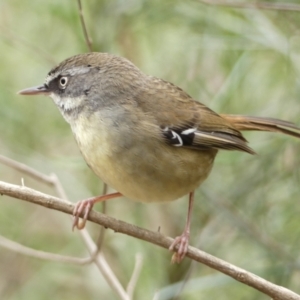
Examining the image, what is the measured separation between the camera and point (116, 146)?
148 inches

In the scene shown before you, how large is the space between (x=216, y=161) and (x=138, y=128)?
1.28 metres

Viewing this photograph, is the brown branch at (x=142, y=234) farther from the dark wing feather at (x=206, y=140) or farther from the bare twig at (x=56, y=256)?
the dark wing feather at (x=206, y=140)

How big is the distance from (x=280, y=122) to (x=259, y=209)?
38.7 inches

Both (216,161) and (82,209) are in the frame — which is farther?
(216,161)

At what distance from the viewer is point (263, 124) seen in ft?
14.6

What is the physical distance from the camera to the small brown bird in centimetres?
379

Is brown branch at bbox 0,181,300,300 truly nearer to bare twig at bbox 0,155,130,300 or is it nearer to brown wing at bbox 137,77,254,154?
bare twig at bbox 0,155,130,300

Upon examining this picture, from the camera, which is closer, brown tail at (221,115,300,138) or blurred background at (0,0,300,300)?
brown tail at (221,115,300,138)

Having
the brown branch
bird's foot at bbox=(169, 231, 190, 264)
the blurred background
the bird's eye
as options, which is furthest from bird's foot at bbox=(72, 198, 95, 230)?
the blurred background

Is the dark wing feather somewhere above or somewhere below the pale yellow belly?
above

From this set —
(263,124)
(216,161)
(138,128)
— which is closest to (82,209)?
(138,128)

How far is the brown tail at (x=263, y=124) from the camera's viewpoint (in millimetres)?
4320

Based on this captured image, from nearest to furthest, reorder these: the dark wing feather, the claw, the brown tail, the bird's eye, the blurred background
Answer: the claw
the dark wing feather
the bird's eye
the brown tail
the blurred background

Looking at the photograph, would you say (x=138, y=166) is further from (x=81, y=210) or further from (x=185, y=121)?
A: (x=185, y=121)
